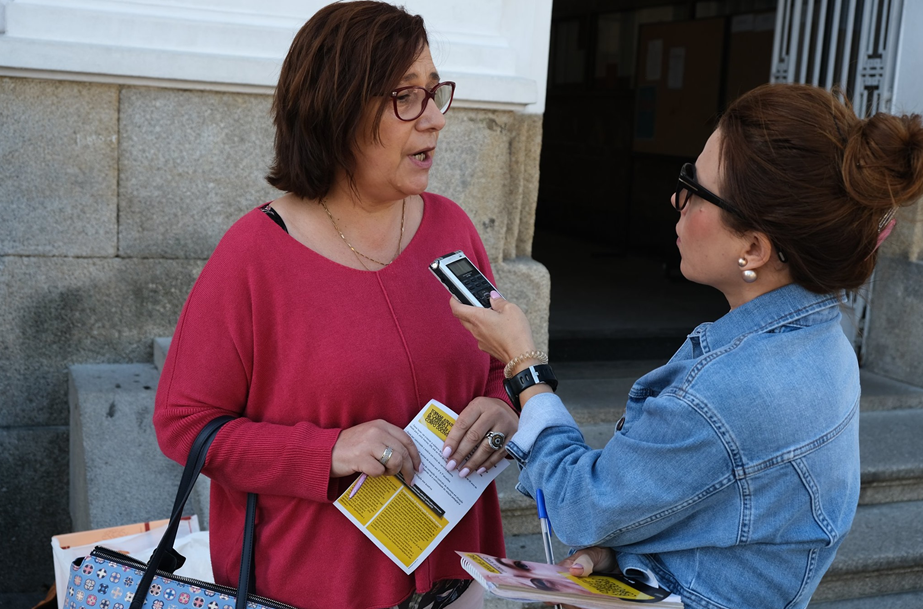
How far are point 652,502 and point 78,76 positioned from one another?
2.94 m

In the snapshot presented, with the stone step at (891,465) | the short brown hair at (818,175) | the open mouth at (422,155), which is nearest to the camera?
the short brown hair at (818,175)

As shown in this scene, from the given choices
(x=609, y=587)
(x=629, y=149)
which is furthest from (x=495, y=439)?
(x=629, y=149)

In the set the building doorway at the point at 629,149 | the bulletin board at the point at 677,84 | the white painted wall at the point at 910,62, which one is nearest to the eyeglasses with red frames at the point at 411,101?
the building doorway at the point at 629,149

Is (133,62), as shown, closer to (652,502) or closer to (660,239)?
(652,502)

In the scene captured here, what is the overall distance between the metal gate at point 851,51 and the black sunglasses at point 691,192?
11.7 feet

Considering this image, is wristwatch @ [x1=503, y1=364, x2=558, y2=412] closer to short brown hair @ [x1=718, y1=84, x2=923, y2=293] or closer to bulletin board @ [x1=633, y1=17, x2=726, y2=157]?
short brown hair @ [x1=718, y1=84, x2=923, y2=293]

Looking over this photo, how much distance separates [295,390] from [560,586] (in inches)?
27.2

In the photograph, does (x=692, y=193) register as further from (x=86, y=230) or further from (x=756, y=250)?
(x=86, y=230)

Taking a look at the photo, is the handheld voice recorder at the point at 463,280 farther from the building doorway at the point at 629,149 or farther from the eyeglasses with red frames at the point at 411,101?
the building doorway at the point at 629,149

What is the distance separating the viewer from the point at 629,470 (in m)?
1.43

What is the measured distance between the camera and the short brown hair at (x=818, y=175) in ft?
4.53

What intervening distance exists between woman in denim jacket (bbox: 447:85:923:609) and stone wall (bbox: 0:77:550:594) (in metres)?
2.53

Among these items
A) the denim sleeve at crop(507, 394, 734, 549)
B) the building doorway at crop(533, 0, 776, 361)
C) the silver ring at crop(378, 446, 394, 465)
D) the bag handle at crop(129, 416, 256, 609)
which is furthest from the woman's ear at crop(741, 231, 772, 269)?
the building doorway at crop(533, 0, 776, 361)

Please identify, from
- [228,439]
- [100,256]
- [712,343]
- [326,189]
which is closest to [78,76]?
[100,256]
